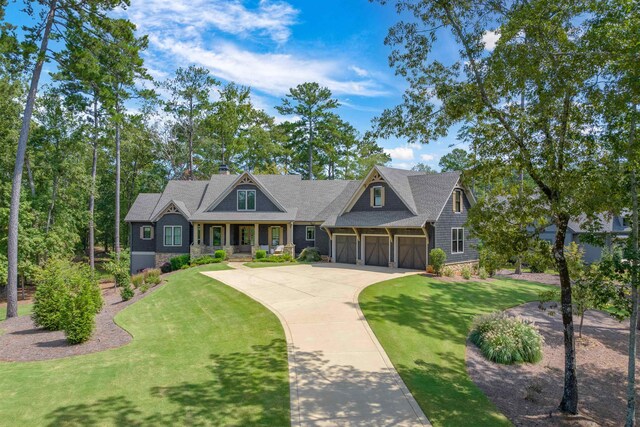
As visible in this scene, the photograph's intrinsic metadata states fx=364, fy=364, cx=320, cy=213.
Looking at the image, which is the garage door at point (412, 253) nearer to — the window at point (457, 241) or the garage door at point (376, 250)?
the garage door at point (376, 250)

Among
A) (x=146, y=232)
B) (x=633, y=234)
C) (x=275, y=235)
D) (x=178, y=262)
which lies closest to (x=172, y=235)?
(x=146, y=232)

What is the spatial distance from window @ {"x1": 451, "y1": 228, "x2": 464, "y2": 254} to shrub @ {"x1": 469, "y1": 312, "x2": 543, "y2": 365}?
37.5ft

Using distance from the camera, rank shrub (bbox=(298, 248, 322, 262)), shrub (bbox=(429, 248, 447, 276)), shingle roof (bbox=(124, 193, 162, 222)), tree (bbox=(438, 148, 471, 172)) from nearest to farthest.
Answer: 1. shrub (bbox=(429, 248, 447, 276))
2. shrub (bbox=(298, 248, 322, 262))
3. shingle roof (bbox=(124, 193, 162, 222))
4. tree (bbox=(438, 148, 471, 172))

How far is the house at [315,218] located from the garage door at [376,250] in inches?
2.6

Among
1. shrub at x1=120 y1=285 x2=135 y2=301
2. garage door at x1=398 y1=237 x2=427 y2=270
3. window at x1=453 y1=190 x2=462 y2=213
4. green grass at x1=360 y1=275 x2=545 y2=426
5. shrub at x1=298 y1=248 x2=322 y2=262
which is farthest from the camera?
shrub at x1=298 y1=248 x2=322 y2=262

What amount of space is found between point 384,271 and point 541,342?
10.7 m

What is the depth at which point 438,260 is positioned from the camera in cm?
2069

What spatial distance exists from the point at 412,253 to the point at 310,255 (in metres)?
7.59

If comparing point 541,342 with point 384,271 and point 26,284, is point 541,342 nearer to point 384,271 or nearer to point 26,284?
point 384,271

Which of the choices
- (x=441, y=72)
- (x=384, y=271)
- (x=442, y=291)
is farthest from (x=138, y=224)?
(x=441, y=72)

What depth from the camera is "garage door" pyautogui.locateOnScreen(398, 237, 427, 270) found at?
73.3 feet

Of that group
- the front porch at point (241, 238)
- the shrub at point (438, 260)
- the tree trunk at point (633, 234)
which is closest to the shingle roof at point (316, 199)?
the front porch at point (241, 238)

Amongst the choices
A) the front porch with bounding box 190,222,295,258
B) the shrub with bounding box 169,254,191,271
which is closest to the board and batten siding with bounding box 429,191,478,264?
the front porch with bounding box 190,222,295,258

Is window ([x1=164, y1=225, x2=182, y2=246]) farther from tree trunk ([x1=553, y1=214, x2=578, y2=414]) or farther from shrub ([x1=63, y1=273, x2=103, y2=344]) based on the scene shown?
tree trunk ([x1=553, y1=214, x2=578, y2=414])
